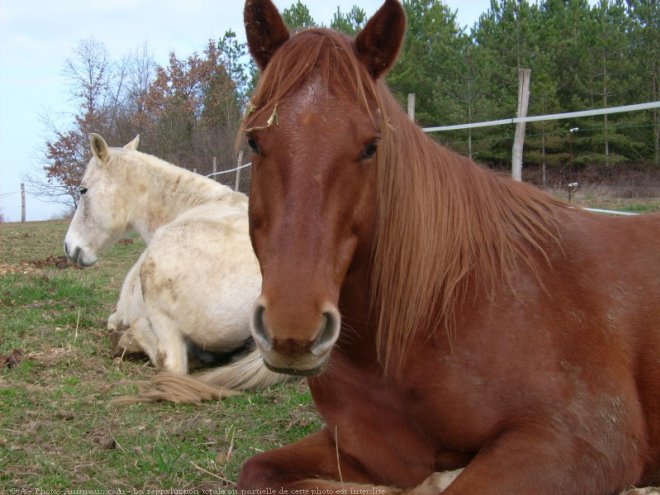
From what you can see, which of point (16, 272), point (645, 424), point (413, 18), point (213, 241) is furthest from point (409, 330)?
point (413, 18)

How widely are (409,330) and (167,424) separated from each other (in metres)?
1.82

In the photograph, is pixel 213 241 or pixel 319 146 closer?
pixel 319 146

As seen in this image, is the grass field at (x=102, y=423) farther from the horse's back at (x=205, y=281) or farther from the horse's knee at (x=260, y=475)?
the horse's back at (x=205, y=281)

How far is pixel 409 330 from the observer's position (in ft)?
7.46

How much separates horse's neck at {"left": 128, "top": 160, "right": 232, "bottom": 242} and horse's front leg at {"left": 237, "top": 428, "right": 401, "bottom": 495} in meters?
3.79

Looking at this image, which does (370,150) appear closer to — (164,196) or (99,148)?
(164,196)

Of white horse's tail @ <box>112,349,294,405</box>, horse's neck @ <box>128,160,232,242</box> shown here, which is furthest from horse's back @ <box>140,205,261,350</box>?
horse's neck @ <box>128,160,232,242</box>

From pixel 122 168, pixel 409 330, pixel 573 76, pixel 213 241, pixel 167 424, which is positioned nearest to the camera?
pixel 409 330

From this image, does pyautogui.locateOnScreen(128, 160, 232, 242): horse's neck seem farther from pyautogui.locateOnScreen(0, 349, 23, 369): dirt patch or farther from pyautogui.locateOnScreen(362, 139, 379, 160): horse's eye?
pyautogui.locateOnScreen(362, 139, 379, 160): horse's eye

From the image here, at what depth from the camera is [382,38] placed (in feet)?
7.18

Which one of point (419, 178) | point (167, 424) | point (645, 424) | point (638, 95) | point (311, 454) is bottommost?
point (167, 424)

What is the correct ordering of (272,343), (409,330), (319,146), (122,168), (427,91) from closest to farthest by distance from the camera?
(272,343) → (319,146) → (409,330) → (122,168) → (427,91)

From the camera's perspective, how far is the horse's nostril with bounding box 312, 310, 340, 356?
1.71 m

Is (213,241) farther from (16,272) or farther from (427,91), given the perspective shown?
(427,91)
